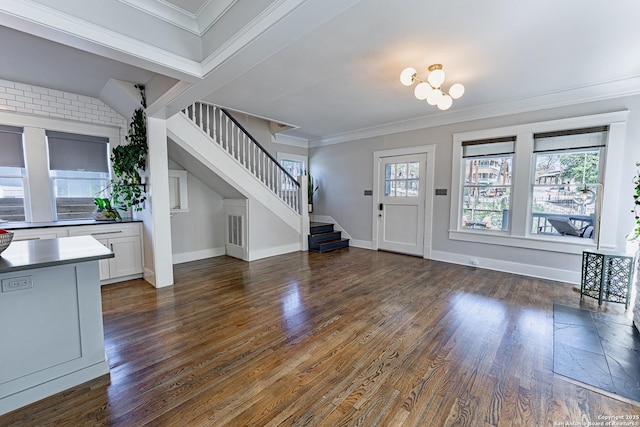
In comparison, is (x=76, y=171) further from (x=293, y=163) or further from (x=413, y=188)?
(x=413, y=188)

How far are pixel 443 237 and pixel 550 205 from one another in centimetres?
163

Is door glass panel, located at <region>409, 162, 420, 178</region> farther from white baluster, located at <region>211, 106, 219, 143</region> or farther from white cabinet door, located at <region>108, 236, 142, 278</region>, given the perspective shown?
white cabinet door, located at <region>108, 236, 142, 278</region>

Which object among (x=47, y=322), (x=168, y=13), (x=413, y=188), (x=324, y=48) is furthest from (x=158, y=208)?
(x=413, y=188)

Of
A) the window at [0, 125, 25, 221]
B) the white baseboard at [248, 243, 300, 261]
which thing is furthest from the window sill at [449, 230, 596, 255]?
the window at [0, 125, 25, 221]

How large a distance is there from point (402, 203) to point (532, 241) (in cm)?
222

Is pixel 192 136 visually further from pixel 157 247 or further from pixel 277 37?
pixel 277 37

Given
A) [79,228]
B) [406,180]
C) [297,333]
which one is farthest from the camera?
[406,180]

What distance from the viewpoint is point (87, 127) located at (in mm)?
3984

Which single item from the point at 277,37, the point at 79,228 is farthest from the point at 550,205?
the point at 79,228

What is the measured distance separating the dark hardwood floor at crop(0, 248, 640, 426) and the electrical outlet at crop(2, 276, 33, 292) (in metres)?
0.72

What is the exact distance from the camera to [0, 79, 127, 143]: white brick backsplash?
344 centimetres

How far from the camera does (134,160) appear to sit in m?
3.57

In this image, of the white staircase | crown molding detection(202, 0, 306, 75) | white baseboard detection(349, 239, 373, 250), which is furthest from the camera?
white baseboard detection(349, 239, 373, 250)

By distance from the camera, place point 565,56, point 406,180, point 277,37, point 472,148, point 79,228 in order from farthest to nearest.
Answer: point 406,180 < point 472,148 < point 79,228 < point 565,56 < point 277,37
